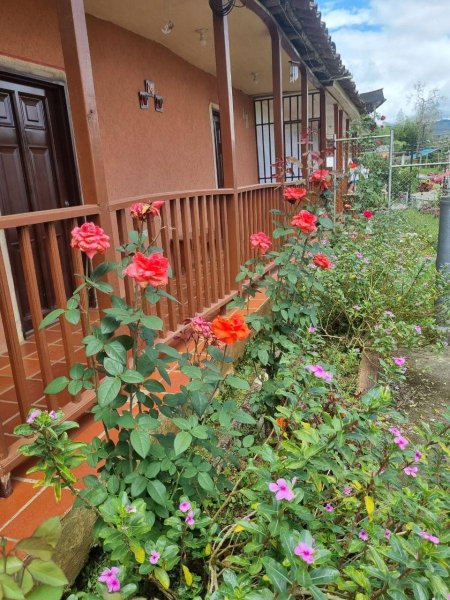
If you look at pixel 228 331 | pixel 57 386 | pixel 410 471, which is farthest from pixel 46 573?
pixel 410 471

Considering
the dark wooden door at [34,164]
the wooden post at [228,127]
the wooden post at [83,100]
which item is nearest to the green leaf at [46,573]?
the wooden post at [83,100]

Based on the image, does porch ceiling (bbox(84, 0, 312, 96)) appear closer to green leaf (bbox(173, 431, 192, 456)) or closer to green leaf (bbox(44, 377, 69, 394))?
green leaf (bbox(44, 377, 69, 394))

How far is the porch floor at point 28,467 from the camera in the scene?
4.94 feet

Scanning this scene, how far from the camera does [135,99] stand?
4695mm

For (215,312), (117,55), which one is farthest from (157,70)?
(215,312)

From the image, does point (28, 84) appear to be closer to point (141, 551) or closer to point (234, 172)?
point (234, 172)

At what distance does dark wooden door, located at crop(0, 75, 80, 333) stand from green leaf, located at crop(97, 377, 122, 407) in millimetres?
2438

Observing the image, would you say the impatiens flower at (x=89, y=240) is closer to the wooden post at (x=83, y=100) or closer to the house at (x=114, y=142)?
the house at (x=114, y=142)

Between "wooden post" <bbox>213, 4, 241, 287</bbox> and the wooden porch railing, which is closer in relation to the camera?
the wooden porch railing

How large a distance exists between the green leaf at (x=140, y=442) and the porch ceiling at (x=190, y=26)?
382 cm

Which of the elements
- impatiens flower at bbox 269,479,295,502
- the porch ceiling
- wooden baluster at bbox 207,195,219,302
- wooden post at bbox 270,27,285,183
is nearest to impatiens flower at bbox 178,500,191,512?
impatiens flower at bbox 269,479,295,502

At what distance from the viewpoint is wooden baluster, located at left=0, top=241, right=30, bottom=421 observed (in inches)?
63.0

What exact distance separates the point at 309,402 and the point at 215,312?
6.20 ft

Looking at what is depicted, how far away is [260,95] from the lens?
8828 millimetres
